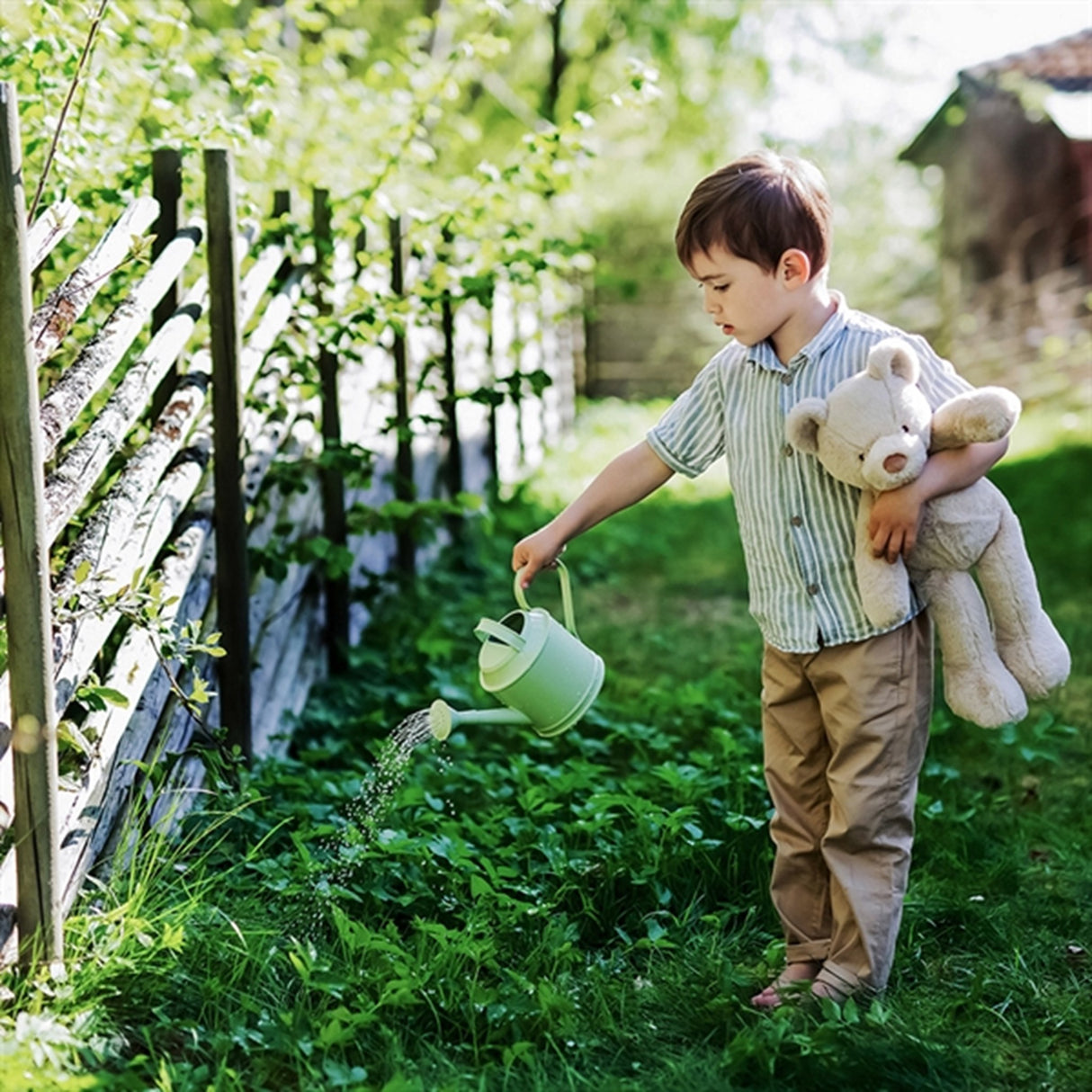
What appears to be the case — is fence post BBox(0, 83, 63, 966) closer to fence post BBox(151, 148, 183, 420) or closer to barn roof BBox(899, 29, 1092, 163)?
fence post BBox(151, 148, 183, 420)

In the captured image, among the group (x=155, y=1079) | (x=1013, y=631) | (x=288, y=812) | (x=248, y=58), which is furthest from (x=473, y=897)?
(x=248, y=58)

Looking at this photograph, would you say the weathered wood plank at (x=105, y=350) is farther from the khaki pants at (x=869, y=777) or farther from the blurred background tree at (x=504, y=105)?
the khaki pants at (x=869, y=777)

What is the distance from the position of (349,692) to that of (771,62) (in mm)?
14156

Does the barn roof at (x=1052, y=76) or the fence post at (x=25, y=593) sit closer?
the fence post at (x=25, y=593)

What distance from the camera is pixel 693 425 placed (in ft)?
8.96

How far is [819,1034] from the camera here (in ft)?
7.52

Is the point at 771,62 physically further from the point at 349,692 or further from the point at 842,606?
the point at 842,606

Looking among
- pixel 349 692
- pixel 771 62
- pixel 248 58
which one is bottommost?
pixel 349 692

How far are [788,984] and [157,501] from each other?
5.58 feet

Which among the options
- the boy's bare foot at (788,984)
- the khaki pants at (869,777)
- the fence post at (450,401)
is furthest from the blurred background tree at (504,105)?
the boy's bare foot at (788,984)

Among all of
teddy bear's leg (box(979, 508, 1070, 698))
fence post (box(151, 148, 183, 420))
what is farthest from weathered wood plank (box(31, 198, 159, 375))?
teddy bear's leg (box(979, 508, 1070, 698))

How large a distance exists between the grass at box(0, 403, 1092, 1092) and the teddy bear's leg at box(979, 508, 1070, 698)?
60 cm

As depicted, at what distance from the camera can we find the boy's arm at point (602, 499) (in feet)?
8.93

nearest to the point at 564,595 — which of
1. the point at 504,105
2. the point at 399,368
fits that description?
the point at 399,368
